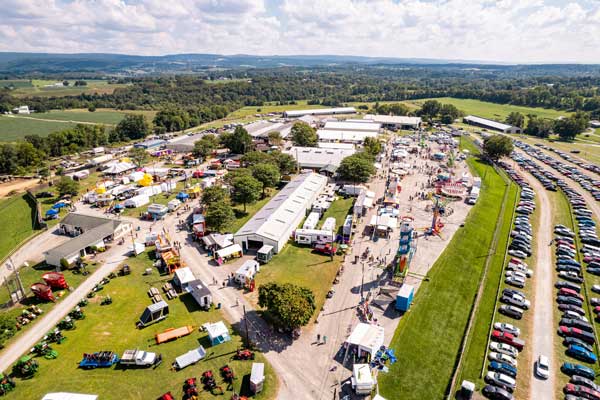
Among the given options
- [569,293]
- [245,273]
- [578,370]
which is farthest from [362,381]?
[569,293]

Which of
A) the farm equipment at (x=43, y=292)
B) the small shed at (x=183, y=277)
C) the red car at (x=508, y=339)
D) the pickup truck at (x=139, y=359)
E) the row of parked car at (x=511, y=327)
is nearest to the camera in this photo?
the row of parked car at (x=511, y=327)

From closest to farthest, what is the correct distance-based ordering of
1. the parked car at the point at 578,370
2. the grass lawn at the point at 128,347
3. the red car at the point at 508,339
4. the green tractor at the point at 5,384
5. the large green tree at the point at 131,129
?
1. the green tractor at the point at 5,384
2. the grass lawn at the point at 128,347
3. the parked car at the point at 578,370
4. the red car at the point at 508,339
5. the large green tree at the point at 131,129

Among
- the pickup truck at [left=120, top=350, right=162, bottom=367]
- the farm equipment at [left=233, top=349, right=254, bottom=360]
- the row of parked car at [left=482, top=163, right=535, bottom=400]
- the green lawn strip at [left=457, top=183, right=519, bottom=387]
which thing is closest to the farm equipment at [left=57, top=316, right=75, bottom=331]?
the pickup truck at [left=120, top=350, right=162, bottom=367]

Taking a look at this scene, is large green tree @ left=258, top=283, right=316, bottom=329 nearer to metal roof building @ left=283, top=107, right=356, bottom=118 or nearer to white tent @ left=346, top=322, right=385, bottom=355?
white tent @ left=346, top=322, right=385, bottom=355

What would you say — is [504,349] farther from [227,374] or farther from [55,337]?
[55,337]

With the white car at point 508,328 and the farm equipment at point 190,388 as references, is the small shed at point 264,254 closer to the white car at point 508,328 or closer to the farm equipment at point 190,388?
the farm equipment at point 190,388

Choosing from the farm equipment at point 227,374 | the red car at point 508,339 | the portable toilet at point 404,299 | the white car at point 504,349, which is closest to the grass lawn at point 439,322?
the portable toilet at point 404,299

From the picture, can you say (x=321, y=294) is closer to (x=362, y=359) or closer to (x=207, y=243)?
(x=362, y=359)
